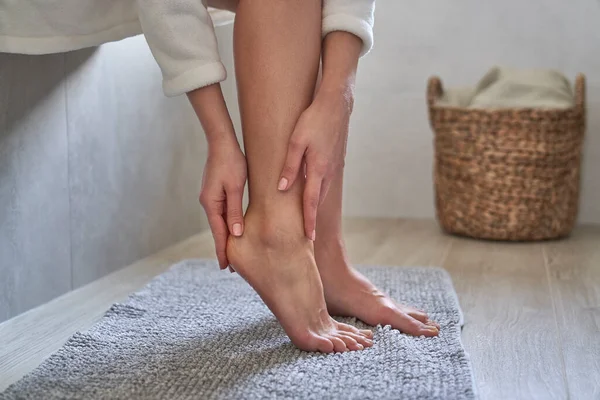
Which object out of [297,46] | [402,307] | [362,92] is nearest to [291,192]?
[297,46]

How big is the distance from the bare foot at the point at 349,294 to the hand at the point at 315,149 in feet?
0.54

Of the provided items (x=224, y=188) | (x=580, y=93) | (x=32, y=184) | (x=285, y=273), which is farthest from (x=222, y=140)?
(x=580, y=93)

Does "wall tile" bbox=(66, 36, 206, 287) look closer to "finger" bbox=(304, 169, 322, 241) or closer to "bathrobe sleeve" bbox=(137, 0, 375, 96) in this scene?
"bathrobe sleeve" bbox=(137, 0, 375, 96)

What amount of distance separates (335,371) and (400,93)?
4.80ft

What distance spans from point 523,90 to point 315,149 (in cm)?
114

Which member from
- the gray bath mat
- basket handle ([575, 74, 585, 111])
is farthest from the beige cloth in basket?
the gray bath mat

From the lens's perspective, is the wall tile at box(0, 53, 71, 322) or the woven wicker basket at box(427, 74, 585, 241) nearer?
the wall tile at box(0, 53, 71, 322)

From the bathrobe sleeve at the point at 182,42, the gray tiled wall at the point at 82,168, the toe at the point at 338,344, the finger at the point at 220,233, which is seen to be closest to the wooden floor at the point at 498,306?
the gray tiled wall at the point at 82,168

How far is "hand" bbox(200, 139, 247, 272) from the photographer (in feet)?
2.94

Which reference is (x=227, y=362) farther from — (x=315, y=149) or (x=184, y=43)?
(x=184, y=43)

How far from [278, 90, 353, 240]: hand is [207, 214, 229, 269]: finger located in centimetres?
9

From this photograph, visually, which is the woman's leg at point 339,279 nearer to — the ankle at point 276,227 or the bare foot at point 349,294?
the bare foot at point 349,294

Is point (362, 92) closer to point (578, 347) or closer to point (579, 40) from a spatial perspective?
point (579, 40)

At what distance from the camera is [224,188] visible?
900 mm
